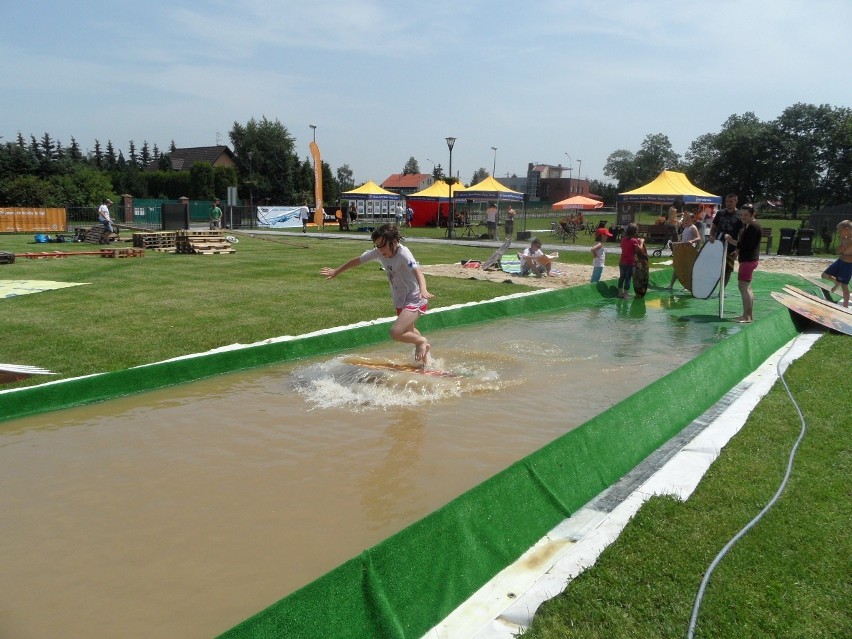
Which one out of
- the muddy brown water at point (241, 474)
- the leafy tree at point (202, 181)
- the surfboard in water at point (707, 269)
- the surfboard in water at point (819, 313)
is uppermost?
the leafy tree at point (202, 181)

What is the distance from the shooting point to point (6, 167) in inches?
1996

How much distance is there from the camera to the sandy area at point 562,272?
15.7m

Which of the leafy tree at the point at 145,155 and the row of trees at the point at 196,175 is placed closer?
the row of trees at the point at 196,175

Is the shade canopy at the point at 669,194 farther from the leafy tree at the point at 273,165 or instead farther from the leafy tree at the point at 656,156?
the leafy tree at the point at 656,156

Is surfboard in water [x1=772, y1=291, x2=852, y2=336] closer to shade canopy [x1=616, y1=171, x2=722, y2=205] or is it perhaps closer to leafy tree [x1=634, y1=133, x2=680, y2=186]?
shade canopy [x1=616, y1=171, x2=722, y2=205]

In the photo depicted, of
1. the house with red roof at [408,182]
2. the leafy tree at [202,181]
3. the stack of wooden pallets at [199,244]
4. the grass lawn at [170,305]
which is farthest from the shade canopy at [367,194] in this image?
the house with red roof at [408,182]

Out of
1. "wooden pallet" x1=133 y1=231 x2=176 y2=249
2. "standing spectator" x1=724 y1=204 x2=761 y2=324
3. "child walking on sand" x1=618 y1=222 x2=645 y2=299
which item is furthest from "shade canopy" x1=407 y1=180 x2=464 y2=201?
"standing spectator" x1=724 y1=204 x2=761 y2=324

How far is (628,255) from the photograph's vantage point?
13008 mm

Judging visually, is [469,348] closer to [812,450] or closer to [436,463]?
[436,463]

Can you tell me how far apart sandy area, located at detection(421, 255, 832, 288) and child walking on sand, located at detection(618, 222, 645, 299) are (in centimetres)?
184

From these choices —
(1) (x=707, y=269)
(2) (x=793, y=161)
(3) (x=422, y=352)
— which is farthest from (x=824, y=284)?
(2) (x=793, y=161)

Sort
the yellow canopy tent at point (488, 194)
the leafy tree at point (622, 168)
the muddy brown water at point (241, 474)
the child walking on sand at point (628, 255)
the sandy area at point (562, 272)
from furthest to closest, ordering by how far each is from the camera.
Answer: the leafy tree at point (622, 168) → the yellow canopy tent at point (488, 194) → the sandy area at point (562, 272) → the child walking on sand at point (628, 255) → the muddy brown water at point (241, 474)

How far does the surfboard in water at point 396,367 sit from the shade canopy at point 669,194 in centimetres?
2436

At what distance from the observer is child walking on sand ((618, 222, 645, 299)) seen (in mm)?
12622
